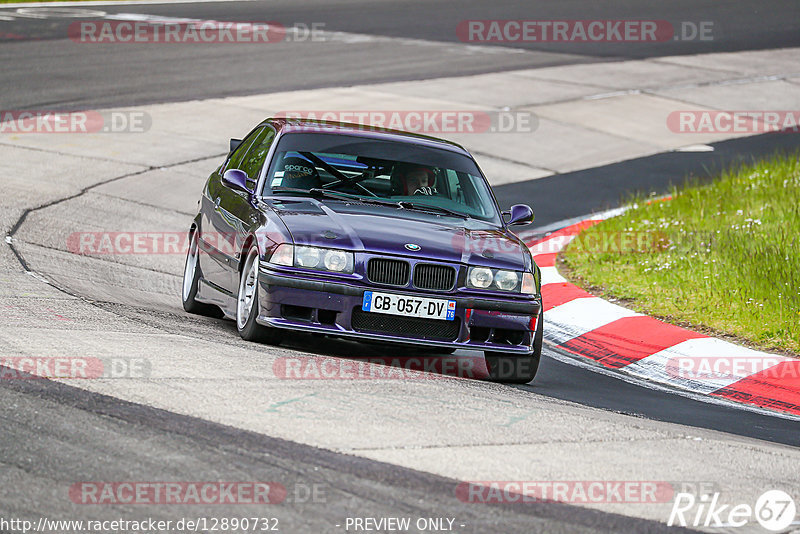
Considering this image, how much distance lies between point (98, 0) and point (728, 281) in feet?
82.6

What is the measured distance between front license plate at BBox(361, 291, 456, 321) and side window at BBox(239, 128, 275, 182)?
70.2 inches

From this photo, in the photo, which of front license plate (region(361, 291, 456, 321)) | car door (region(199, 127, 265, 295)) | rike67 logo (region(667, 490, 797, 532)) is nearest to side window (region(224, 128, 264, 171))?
car door (region(199, 127, 265, 295))

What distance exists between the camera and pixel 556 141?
721 inches

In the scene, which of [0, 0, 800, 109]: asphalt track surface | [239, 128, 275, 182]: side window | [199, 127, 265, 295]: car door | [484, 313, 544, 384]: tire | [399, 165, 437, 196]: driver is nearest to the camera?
[484, 313, 544, 384]: tire

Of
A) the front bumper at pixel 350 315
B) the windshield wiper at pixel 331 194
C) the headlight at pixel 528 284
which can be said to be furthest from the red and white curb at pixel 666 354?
the windshield wiper at pixel 331 194

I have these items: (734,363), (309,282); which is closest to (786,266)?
(734,363)

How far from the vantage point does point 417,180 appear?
340 inches

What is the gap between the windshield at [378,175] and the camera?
8.45m

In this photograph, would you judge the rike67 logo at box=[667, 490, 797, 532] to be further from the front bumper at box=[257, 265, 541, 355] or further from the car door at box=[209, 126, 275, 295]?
the car door at box=[209, 126, 275, 295]

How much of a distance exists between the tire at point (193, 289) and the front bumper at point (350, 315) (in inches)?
72.1

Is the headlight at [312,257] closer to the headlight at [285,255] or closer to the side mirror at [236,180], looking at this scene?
the headlight at [285,255]

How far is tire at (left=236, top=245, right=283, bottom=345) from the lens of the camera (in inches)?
298

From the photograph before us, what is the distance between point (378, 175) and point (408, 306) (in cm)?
151

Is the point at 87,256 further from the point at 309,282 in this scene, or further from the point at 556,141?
the point at 556,141
